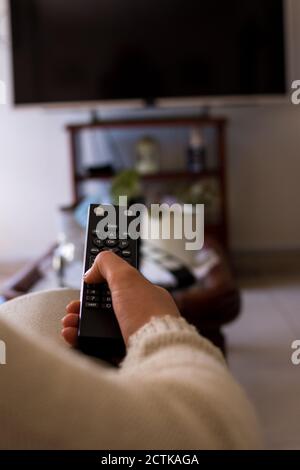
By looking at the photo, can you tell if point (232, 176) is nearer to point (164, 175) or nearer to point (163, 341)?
point (164, 175)

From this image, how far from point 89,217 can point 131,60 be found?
2.58 meters

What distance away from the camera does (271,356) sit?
6.27 ft

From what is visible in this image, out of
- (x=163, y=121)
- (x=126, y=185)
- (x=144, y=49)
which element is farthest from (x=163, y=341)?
(x=144, y=49)

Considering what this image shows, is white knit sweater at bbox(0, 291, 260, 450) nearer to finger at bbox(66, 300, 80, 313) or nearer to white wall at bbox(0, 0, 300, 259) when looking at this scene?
finger at bbox(66, 300, 80, 313)

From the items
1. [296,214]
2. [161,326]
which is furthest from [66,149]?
[161,326]

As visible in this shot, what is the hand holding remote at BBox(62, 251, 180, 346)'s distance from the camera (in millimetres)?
402

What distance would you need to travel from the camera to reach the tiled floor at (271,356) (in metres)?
1.43

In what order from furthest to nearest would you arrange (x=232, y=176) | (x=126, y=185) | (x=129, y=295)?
1. (x=232, y=176)
2. (x=126, y=185)
3. (x=129, y=295)

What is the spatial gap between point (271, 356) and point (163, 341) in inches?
63.8

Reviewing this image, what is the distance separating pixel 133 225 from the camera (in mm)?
557

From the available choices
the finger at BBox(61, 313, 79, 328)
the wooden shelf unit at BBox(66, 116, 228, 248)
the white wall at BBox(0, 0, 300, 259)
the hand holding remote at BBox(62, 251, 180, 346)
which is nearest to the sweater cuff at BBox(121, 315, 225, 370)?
the hand holding remote at BBox(62, 251, 180, 346)

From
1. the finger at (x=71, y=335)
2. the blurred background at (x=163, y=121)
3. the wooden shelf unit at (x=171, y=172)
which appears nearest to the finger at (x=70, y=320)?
the finger at (x=71, y=335)

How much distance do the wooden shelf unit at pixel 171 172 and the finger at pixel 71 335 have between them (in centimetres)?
252

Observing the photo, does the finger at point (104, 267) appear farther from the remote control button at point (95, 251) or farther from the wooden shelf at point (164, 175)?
the wooden shelf at point (164, 175)
